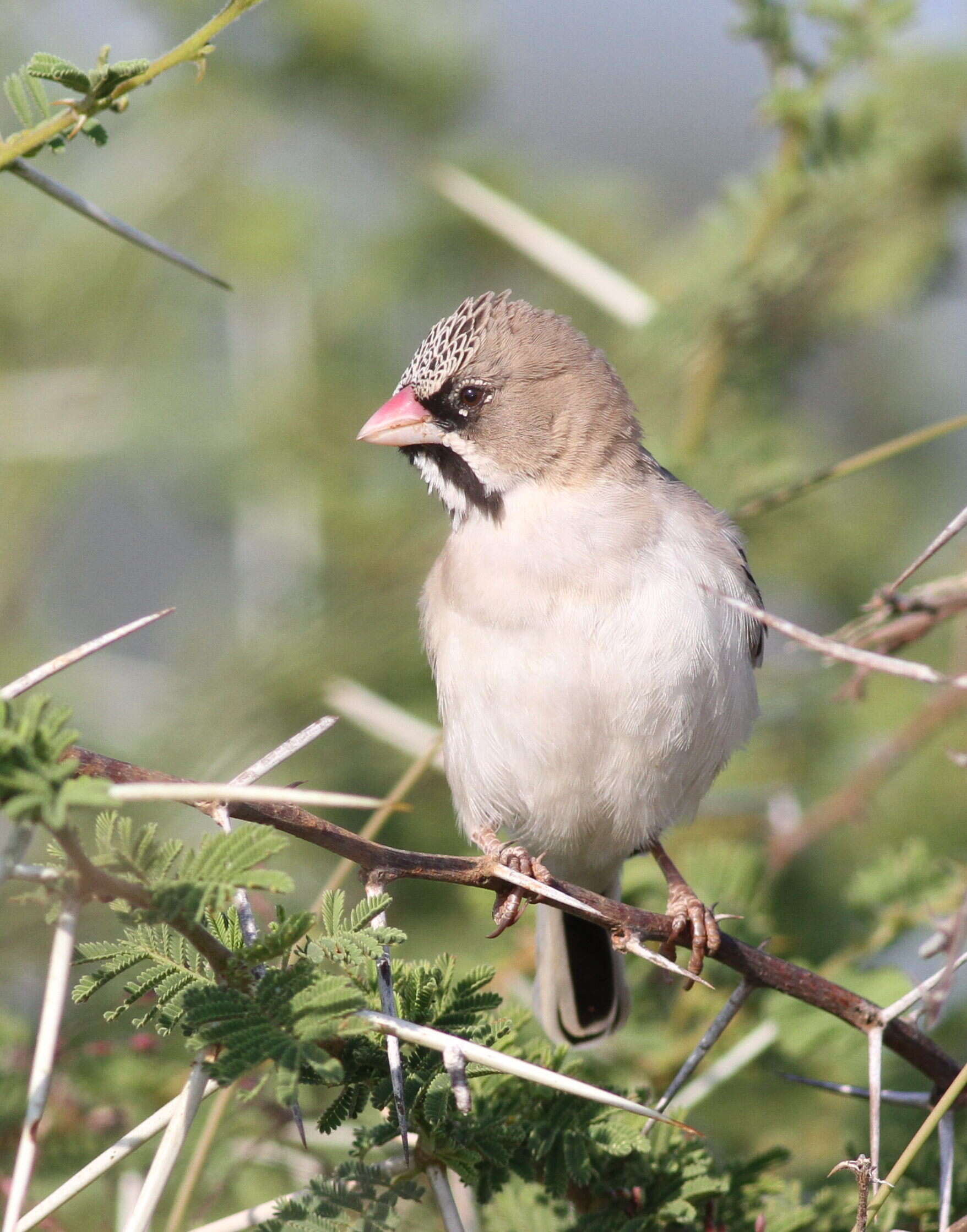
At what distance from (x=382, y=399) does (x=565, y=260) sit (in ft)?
8.43

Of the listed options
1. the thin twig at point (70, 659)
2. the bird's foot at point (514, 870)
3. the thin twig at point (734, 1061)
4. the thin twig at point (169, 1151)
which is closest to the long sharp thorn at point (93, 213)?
the thin twig at point (70, 659)

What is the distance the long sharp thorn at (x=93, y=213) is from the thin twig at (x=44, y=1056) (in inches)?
51.1

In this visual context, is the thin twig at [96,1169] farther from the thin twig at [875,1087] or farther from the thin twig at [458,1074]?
the thin twig at [875,1087]

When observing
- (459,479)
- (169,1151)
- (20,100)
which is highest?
(20,100)

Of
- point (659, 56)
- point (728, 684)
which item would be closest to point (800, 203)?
point (728, 684)

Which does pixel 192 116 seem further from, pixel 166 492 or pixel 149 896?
pixel 149 896

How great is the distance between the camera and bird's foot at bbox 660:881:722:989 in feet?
11.2

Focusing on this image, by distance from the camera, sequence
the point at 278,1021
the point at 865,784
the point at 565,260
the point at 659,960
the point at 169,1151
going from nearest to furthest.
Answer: the point at 169,1151 → the point at 278,1021 → the point at 659,960 → the point at 865,784 → the point at 565,260

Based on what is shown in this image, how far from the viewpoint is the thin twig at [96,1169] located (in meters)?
1.88

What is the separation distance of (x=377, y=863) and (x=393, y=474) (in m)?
4.88

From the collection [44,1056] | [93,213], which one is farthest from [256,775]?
[93,213]

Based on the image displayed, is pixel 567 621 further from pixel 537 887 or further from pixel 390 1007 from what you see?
pixel 390 1007

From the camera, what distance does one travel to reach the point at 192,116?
22.9 feet

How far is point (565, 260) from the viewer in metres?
4.66
